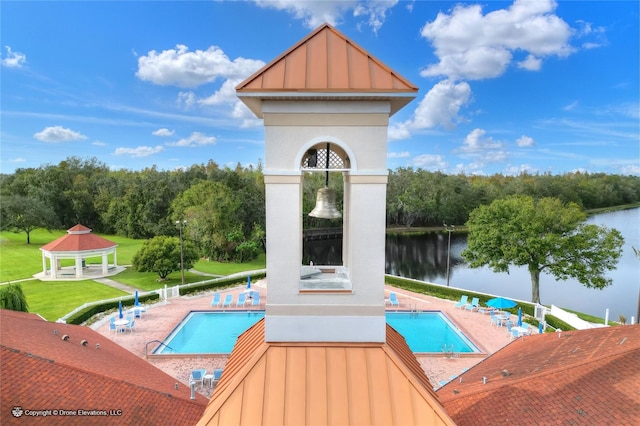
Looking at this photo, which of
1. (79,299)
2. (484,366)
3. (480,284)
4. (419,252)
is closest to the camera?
(484,366)

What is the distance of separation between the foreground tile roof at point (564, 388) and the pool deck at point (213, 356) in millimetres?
6692

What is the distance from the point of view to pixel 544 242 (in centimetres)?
2288

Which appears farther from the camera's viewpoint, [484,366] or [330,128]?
[484,366]

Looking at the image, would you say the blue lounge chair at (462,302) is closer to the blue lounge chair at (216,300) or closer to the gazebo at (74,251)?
the blue lounge chair at (216,300)

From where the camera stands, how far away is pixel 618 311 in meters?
24.6

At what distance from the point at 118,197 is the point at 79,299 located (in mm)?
33335

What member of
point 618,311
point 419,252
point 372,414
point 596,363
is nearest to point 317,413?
point 372,414

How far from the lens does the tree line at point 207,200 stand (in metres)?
37.6

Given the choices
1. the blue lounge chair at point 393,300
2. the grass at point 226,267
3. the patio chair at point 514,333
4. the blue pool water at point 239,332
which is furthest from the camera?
the grass at point 226,267

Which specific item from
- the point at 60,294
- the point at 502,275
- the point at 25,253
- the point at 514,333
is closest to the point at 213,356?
the point at 514,333

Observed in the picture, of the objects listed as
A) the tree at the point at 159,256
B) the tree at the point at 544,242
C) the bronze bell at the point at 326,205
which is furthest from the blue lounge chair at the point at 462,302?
the tree at the point at 159,256

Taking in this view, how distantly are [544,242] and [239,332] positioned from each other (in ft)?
60.3

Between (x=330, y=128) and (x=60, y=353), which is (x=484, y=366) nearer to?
(x=330, y=128)

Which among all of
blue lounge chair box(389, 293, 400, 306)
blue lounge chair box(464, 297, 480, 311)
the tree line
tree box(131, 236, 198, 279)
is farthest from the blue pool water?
the tree line
